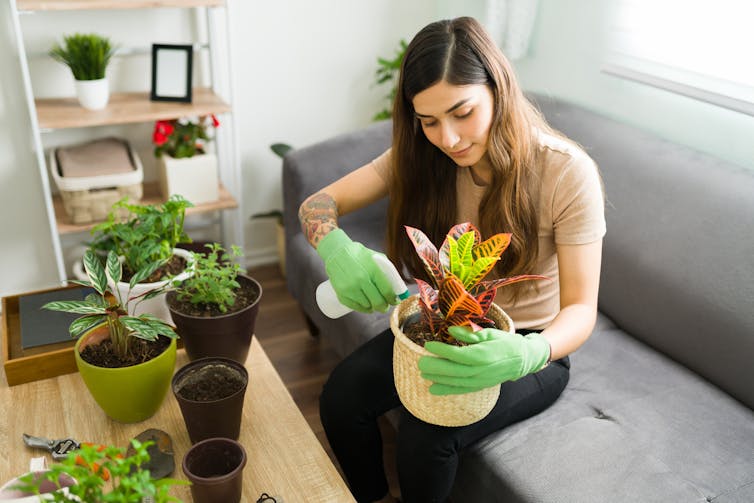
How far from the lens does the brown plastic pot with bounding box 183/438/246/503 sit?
954 millimetres

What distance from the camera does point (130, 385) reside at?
3.68ft

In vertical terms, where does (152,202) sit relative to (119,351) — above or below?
below

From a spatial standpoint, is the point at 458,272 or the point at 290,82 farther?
the point at 290,82

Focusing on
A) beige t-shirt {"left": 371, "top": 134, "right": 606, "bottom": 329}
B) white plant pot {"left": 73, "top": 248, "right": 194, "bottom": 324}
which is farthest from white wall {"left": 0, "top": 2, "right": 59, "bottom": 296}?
beige t-shirt {"left": 371, "top": 134, "right": 606, "bottom": 329}

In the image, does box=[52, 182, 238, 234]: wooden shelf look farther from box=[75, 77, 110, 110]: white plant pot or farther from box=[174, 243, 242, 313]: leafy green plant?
box=[174, 243, 242, 313]: leafy green plant

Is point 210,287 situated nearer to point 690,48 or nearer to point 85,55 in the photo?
point 85,55

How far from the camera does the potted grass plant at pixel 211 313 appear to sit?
48.7 inches

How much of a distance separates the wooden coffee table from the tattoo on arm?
315 mm

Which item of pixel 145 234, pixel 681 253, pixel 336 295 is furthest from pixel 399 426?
pixel 681 253

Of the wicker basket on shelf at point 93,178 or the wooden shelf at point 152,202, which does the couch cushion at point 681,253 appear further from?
the wicker basket on shelf at point 93,178

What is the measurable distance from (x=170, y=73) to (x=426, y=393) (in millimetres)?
1547

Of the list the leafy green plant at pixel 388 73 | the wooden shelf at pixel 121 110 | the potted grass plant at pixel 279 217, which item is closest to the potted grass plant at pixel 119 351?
the wooden shelf at pixel 121 110

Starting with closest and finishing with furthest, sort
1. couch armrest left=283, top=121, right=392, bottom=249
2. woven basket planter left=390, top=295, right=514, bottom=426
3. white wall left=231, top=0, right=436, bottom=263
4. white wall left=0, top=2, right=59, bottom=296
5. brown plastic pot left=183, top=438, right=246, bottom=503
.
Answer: brown plastic pot left=183, top=438, right=246, bottom=503 < woven basket planter left=390, top=295, right=514, bottom=426 < couch armrest left=283, top=121, right=392, bottom=249 < white wall left=0, top=2, right=59, bottom=296 < white wall left=231, top=0, right=436, bottom=263

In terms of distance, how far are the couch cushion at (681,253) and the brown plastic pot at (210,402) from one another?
0.97 metres
